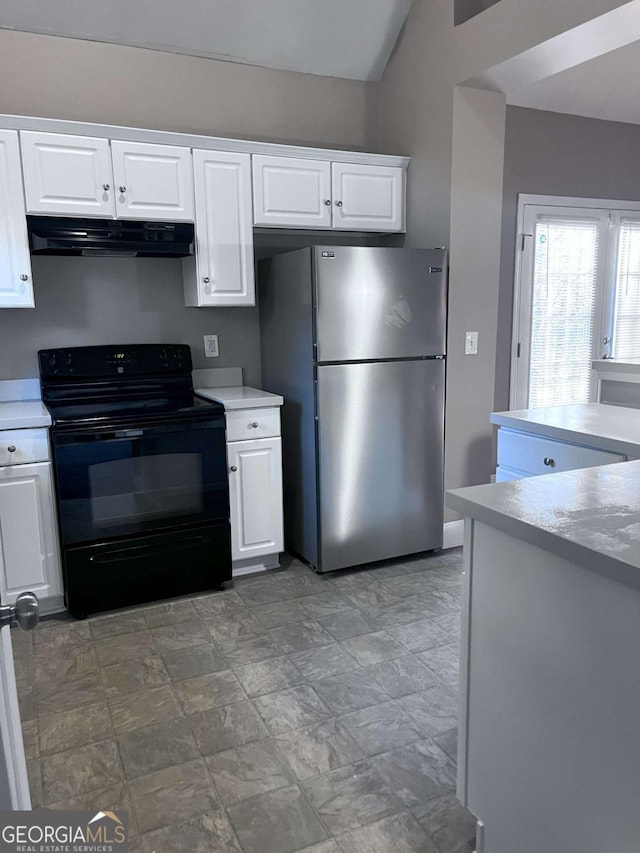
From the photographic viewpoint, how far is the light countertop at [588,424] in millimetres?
2131

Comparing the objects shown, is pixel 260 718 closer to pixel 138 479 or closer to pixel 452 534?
pixel 138 479

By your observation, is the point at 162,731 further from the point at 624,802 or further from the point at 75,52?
the point at 75,52

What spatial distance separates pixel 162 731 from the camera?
80.0 inches

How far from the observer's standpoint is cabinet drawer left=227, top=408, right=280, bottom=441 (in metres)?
3.01

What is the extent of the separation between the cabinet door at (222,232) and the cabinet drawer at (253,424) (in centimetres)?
56

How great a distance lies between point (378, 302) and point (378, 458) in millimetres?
751

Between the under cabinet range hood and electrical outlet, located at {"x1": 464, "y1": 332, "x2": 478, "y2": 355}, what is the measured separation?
1.44m

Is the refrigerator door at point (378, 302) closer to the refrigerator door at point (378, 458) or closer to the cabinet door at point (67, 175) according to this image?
the refrigerator door at point (378, 458)

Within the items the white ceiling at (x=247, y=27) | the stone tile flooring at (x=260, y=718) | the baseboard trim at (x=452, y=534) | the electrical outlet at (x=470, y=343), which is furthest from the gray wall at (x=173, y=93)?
the stone tile flooring at (x=260, y=718)

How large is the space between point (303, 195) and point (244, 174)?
1.03 ft

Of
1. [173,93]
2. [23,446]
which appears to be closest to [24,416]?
[23,446]

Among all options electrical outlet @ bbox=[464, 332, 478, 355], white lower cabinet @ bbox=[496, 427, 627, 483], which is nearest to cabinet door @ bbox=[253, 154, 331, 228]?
electrical outlet @ bbox=[464, 332, 478, 355]

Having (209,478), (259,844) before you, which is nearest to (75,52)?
(209,478)

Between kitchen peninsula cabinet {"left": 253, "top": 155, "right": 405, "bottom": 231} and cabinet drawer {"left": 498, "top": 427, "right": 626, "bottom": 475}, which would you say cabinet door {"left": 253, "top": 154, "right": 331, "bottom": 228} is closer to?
kitchen peninsula cabinet {"left": 253, "top": 155, "right": 405, "bottom": 231}
